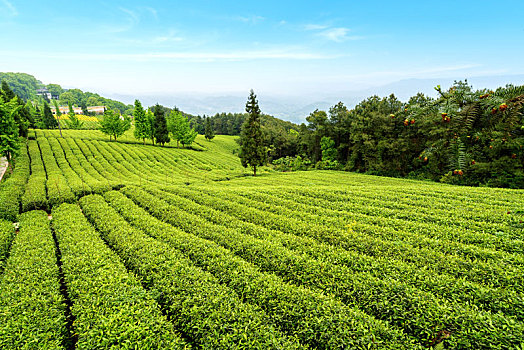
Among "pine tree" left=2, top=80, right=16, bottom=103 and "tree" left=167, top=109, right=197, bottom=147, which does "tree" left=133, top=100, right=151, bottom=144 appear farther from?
"pine tree" left=2, top=80, right=16, bottom=103

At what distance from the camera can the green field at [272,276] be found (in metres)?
4.86

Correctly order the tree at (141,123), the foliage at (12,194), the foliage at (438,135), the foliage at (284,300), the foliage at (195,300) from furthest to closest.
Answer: the tree at (141,123) → the foliage at (438,135) → the foliage at (12,194) → the foliage at (195,300) → the foliage at (284,300)

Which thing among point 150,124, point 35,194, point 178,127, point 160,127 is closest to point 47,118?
point 150,124

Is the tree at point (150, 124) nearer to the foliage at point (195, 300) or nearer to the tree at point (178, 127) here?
the tree at point (178, 127)

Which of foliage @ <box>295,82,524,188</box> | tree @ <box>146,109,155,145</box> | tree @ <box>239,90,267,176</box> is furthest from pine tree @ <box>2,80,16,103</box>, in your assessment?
foliage @ <box>295,82,524,188</box>

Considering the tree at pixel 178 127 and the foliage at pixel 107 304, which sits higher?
the tree at pixel 178 127

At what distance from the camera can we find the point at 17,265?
7719 millimetres

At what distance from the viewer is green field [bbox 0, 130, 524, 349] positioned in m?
4.86

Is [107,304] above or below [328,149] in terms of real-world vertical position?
below

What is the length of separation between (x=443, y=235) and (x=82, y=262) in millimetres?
13659

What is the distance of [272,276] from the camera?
678 cm

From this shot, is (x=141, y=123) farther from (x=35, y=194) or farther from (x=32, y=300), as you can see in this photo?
(x=32, y=300)

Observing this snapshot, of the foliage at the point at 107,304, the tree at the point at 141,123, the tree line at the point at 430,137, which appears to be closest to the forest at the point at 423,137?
the tree line at the point at 430,137

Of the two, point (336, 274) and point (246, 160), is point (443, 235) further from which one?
point (246, 160)
